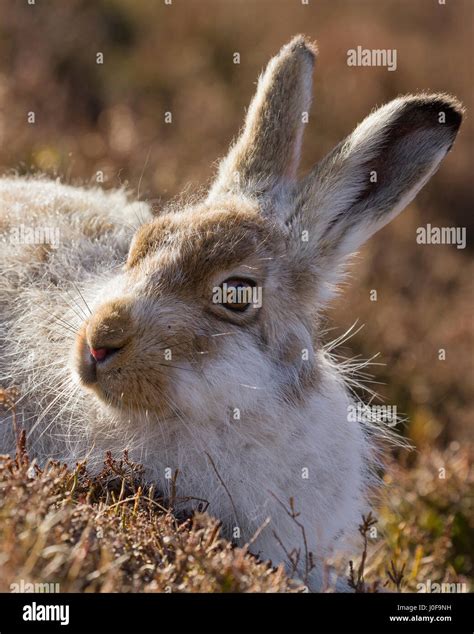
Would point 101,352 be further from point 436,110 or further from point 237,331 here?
point 436,110

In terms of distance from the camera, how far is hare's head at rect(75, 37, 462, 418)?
5.02 metres

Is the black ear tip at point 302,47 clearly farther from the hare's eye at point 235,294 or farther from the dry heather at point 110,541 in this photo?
the dry heather at point 110,541

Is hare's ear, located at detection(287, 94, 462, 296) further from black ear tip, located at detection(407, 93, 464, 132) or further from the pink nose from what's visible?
the pink nose

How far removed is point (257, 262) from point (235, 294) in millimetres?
273

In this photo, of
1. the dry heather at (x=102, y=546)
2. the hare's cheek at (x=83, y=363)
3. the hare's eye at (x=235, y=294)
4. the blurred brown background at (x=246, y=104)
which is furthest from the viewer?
the blurred brown background at (x=246, y=104)

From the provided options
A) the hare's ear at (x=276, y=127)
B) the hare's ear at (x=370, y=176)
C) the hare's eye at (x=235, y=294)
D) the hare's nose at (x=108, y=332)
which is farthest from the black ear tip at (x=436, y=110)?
the hare's nose at (x=108, y=332)

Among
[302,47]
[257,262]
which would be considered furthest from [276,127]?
[257,262]

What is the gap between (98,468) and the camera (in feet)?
18.2

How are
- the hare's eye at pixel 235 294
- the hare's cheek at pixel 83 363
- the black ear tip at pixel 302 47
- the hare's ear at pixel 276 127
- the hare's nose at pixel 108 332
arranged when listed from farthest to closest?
the black ear tip at pixel 302 47
the hare's ear at pixel 276 127
the hare's eye at pixel 235 294
the hare's cheek at pixel 83 363
the hare's nose at pixel 108 332

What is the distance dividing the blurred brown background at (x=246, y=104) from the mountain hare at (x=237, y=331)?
2210 millimetres

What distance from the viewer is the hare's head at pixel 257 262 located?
5016 mm

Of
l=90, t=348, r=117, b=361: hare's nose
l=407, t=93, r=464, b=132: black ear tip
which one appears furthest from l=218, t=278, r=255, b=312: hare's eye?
l=407, t=93, r=464, b=132: black ear tip

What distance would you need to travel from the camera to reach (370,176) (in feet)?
19.2

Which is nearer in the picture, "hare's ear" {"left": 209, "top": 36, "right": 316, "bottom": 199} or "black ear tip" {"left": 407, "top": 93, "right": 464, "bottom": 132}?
"black ear tip" {"left": 407, "top": 93, "right": 464, "bottom": 132}
